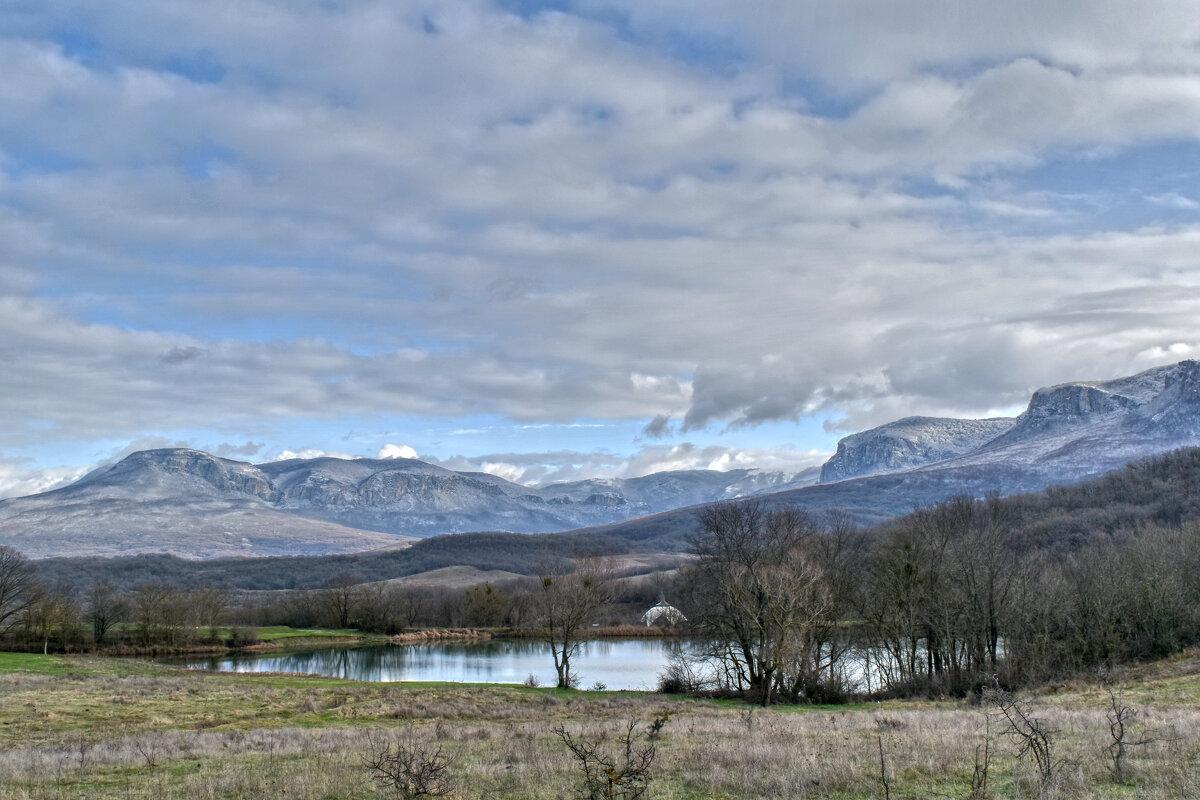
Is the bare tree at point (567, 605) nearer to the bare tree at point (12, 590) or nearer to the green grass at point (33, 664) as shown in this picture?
the green grass at point (33, 664)

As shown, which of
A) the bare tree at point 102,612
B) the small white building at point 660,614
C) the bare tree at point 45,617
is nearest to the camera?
the bare tree at point 45,617

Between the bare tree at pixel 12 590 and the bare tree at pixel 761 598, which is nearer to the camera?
the bare tree at pixel 761 598

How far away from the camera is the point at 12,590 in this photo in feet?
298

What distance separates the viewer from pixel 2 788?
48.9 ft

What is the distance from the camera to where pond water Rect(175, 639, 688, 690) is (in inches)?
2721

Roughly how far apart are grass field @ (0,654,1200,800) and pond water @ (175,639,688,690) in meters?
28.6

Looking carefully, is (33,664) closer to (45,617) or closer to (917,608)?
(45,617)

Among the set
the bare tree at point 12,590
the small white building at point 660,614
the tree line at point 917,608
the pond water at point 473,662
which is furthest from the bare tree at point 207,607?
the tree line at point 917,608

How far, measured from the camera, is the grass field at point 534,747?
14141 mm

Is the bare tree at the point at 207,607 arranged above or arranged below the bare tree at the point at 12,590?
below

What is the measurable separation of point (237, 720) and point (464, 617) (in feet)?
383

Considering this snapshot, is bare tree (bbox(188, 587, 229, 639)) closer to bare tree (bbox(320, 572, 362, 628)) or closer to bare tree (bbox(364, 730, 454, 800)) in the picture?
bare tree (bbox(320, 572, 362, 628))

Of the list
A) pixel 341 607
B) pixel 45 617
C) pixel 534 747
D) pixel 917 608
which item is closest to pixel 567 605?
pixel 917 608

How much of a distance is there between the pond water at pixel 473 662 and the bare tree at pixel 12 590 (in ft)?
62.1
